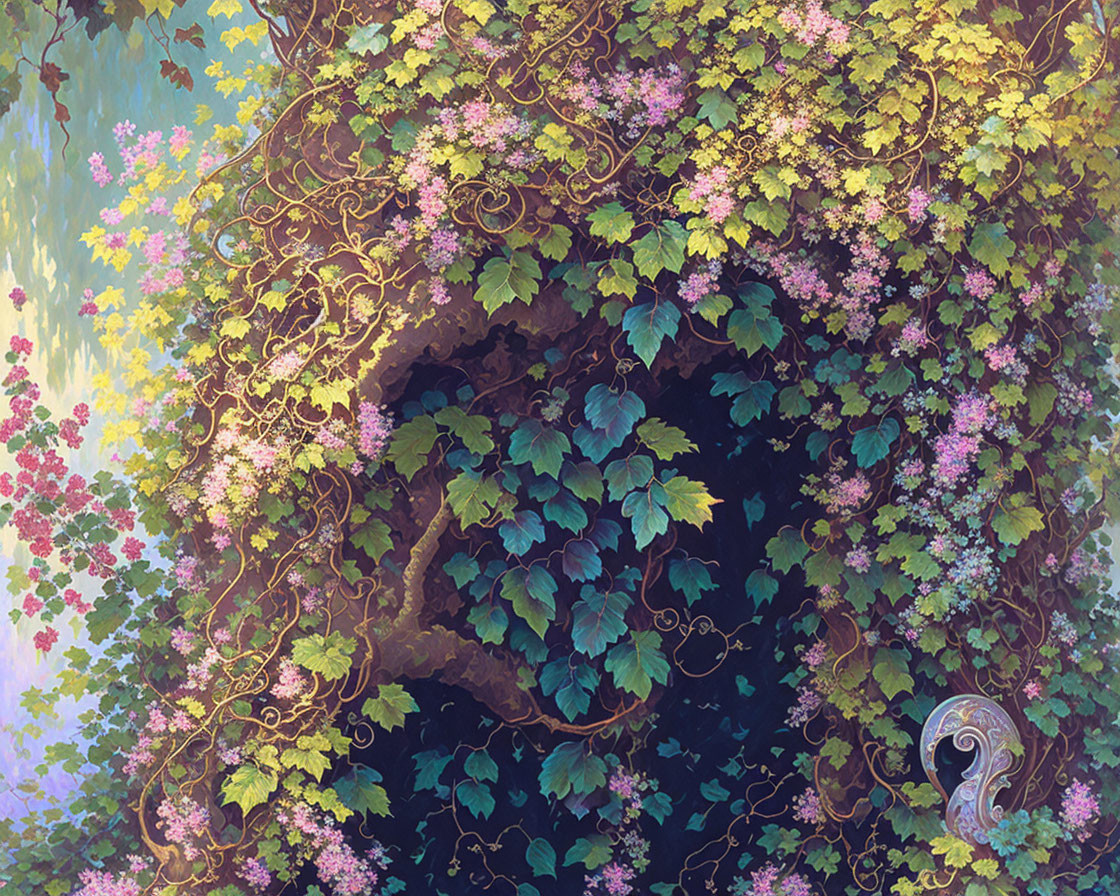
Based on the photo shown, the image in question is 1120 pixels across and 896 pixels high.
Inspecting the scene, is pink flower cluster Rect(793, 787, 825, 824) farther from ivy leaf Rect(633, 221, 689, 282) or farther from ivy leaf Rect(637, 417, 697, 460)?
ivy leaf Rect(633, 221, 689, 282)

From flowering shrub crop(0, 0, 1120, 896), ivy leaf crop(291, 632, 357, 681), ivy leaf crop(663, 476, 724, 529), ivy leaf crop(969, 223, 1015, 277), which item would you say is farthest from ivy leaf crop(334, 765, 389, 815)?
ivy leaf crop(969, 223, 1015, 277)

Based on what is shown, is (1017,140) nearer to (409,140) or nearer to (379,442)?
(409,140)

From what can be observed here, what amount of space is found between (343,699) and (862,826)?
4.41 feet

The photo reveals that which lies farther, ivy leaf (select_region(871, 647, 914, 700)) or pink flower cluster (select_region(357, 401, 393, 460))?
ivy leaf (select_region(871, 647, 914, 700))

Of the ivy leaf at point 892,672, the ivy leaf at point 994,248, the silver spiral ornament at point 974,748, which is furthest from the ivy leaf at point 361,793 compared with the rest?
the ivy leaf at point 994,248

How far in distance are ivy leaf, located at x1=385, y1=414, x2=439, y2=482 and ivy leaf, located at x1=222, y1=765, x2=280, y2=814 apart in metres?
0.79

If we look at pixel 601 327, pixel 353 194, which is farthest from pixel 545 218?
pixel 353 194

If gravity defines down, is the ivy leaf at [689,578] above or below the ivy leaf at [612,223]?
below

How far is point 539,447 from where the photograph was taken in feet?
8.18

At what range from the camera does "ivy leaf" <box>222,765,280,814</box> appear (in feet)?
7.98

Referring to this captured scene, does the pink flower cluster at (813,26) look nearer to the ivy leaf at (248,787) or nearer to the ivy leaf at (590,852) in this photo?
the ivy leaf at (590,852)

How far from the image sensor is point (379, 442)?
2.47m

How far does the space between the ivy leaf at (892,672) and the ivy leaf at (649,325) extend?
0.95m

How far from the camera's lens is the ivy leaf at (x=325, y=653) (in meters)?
2.45
